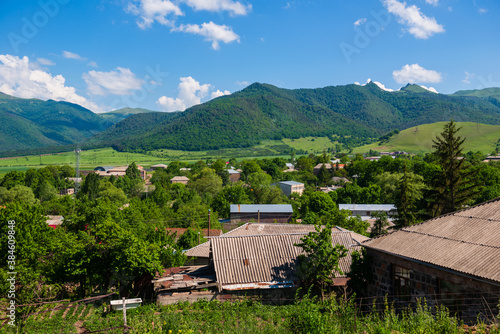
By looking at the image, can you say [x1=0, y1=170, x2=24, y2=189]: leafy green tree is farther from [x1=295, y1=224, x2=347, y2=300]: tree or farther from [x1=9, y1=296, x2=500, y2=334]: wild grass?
[x1=295, y1=224, x2=347, y2=300]: tree

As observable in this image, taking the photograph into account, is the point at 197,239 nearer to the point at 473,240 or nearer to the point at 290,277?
the point at 290,277

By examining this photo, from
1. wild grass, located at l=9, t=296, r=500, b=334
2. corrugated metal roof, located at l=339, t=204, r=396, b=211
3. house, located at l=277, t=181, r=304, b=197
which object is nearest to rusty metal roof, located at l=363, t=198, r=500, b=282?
wild grass, located at l=9, t=296, r=500, b=334

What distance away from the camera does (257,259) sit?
16.1 metres

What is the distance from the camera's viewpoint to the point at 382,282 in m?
12.8

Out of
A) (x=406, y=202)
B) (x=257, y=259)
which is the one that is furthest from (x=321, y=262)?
(x=406, y=202)

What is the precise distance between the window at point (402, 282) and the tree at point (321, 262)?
2.63 metres

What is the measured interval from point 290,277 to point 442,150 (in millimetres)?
19110

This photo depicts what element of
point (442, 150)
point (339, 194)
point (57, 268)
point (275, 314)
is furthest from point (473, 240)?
point (339, 194)

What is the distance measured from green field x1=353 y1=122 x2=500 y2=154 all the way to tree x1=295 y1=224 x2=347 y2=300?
507 feet

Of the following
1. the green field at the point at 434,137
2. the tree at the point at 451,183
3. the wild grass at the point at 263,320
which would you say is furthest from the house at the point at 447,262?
the green field at the point at 434,137

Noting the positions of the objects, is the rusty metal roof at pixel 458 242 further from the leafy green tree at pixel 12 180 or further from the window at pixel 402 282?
the leafy green tree at pixel 12 180

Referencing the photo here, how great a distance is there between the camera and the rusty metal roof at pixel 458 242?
9289 mm

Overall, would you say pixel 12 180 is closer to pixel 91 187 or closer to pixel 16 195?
pixel 16 195

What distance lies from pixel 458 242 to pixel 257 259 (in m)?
8.54
